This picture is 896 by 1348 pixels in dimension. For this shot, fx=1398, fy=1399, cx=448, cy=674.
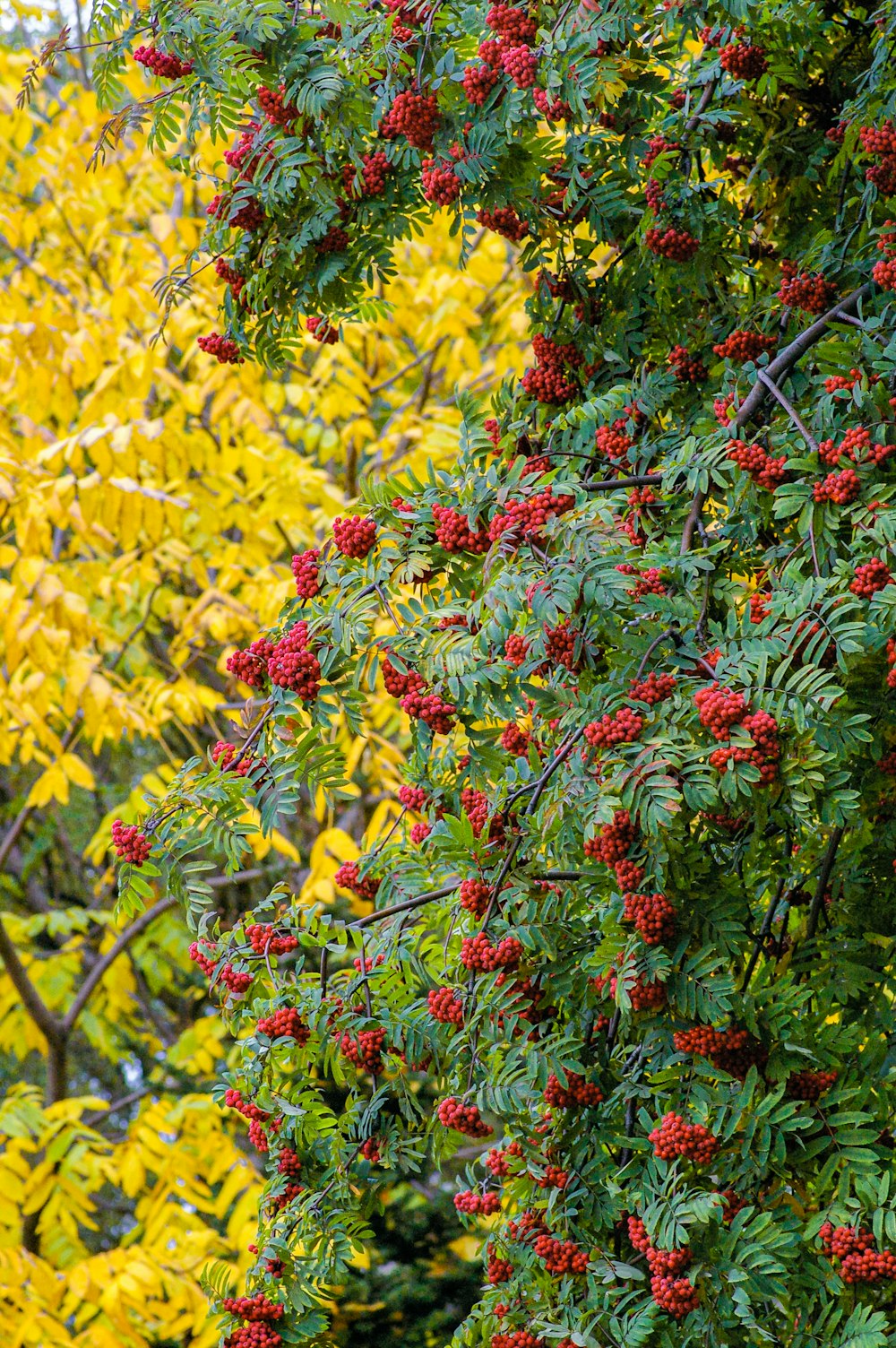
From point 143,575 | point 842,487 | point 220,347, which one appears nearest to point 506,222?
point 220,347

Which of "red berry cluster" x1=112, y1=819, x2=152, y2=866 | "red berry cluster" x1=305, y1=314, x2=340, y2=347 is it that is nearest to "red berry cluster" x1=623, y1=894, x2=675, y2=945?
"red berry cluster" x1=112, y1=819, x2=152, y2=866

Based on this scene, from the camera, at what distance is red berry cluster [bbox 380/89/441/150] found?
4.60 feet

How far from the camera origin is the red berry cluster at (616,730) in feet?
3.64

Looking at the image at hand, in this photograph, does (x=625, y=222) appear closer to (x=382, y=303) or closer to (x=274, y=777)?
(x=382, y=303)

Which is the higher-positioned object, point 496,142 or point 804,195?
point 496,142

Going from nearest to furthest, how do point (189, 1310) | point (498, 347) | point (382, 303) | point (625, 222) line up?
point (625, 222)
point (382, 303)
point (189, 1310)
point (498, 347)

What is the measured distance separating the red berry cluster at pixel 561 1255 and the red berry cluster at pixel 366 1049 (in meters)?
0.25

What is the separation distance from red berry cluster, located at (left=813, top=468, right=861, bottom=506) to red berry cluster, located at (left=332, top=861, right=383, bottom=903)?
726mm

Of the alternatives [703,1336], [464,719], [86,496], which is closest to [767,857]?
[464,719]

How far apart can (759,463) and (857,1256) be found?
0.68m

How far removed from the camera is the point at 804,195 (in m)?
1.62

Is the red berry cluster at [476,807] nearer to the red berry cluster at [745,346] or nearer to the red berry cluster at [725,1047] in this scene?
the red berry cluster at [725,1047]

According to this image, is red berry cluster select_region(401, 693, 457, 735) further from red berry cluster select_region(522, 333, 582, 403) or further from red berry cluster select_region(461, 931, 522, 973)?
red berry cluster select_region(522, 333, 582, 403)

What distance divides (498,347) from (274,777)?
343 centimetres
